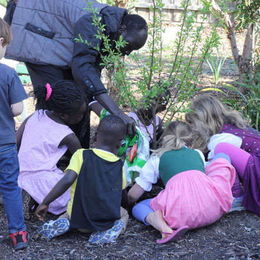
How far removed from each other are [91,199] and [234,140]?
1348mm

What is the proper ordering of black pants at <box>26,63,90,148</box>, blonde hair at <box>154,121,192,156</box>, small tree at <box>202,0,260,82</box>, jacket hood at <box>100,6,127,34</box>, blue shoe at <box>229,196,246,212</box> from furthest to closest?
small tree at <box>202,0,260,82</box>
black pants at <box>26,63,90,148</box>
jacket hood at <box>100,6,127,34</box>
blue shoe at <box>229,196,246,212</box>
blonde hair at <box>154,121,192,156</box>

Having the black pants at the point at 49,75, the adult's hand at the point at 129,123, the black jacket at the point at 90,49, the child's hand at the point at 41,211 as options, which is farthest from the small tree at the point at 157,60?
the child's hand at the point at 41,211

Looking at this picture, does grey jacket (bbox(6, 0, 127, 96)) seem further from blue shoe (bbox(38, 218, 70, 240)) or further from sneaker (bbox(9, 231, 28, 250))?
sneaker (bbox(9, 231, 28, 250))

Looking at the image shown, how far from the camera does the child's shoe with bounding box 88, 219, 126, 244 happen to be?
323cm

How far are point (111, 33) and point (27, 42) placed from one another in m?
0.72

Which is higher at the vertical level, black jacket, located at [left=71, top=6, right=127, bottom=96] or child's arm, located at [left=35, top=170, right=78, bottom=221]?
black jacket, located at [left=71, top=6, right=127, bottom=96]

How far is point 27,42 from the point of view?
13.3 ft

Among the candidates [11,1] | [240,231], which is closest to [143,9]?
[11,1]

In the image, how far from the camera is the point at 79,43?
3846 millimetres

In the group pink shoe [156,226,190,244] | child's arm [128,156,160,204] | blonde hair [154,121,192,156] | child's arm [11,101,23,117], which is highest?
child's arm [11,101,23,117]

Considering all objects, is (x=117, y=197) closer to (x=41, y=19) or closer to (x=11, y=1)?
(x=41, y=19)

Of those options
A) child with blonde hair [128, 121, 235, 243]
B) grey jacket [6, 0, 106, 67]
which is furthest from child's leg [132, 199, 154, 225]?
grey jacket [6, 0, 106, 67]

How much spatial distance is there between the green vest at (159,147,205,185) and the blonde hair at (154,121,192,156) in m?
0.06

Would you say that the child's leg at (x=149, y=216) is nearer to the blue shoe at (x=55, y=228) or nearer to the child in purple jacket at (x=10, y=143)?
the blue shoe at (x=55, y=228)
